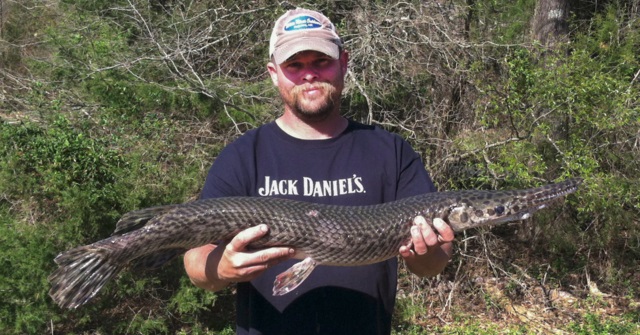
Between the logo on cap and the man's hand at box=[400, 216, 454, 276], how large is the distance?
3.85 ft

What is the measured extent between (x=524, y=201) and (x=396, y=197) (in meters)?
0.70

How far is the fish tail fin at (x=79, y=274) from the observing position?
2893mm

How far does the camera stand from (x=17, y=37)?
12.9 metres

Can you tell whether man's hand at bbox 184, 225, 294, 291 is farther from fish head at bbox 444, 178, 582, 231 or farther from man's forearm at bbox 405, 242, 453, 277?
fish head at bbox 444, 178, 582, 231

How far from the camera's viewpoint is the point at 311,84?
3191mm

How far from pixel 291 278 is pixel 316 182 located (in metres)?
0.51

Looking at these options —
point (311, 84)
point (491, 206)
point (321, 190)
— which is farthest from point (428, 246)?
point (311, 84)

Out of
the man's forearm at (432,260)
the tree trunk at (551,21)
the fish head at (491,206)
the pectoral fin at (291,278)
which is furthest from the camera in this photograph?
the tree trunk at (551,21)

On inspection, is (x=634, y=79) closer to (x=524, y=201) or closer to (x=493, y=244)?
(x=493, y=244)

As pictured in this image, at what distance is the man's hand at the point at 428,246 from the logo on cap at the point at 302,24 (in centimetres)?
117

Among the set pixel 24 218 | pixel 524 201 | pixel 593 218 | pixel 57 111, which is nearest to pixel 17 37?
pixel 57 111

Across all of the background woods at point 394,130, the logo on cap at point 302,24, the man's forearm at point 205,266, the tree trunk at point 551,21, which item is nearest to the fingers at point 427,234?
the man's forearm at point 205,266

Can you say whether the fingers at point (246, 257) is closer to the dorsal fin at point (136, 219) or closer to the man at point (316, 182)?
the man at point (316, 182)

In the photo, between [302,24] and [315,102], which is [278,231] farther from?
[302,24]
